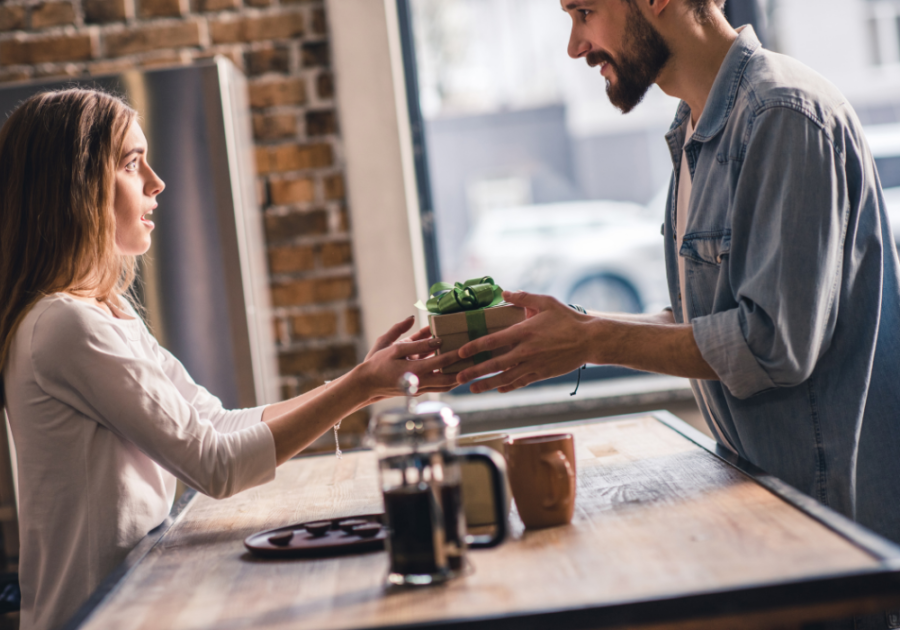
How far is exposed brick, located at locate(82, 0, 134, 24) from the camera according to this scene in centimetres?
228

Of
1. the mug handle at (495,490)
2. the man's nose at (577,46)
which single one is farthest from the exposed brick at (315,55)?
the mug handle at (495,490)

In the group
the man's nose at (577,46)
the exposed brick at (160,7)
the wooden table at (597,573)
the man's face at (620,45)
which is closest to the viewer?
the wooden table at (597,573)

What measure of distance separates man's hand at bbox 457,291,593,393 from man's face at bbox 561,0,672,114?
21.1 inches

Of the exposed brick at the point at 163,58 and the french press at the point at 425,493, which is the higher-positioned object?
the exposed brick at the point at 163,58

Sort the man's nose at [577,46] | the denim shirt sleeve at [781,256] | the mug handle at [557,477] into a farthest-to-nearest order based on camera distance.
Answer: the man's nose at [577,46], the denim shirt sleeve at [781,256], the mug handle at [557,477]

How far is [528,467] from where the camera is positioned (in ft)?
3.16

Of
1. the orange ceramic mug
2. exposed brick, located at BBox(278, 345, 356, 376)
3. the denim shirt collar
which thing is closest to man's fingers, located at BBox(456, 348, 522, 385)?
the orange ceramic mug

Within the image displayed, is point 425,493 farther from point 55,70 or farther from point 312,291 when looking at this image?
point 55,70

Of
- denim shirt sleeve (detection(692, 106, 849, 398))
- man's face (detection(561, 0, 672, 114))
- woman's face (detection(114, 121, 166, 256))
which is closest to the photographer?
denim shirt sleeve (detection(692, 106, 849, 398))

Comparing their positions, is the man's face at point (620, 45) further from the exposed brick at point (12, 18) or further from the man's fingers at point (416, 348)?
the exposed brick at point (12, 18)

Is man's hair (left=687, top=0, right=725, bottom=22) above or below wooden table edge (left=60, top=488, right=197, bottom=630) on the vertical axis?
above

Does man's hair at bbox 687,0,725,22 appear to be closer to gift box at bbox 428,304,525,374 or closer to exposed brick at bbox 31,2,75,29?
gift box at bbox 428,304,525,374

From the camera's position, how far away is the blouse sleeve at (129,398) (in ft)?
3.59

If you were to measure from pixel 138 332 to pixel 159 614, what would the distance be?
2.12ft
